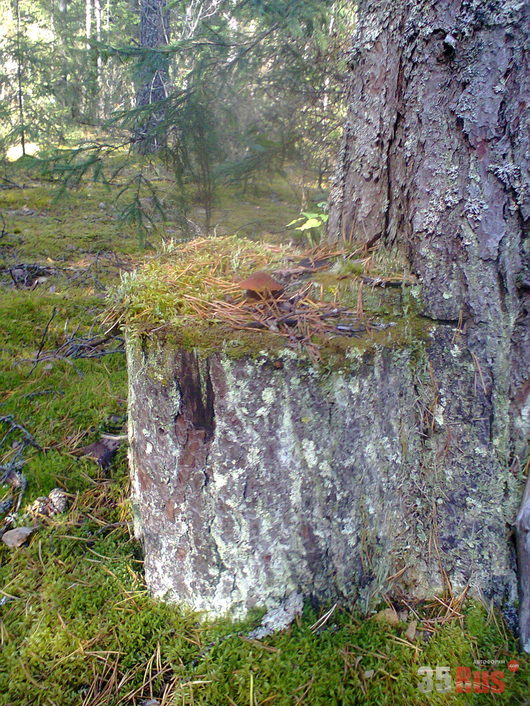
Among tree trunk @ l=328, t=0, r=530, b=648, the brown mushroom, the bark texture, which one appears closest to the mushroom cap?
the brown mushroom

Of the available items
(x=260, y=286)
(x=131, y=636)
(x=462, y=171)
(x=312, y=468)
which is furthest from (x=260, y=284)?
(x=131, y=636)

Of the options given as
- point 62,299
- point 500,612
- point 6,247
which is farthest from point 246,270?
point 6,247

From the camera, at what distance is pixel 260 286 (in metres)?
1.73

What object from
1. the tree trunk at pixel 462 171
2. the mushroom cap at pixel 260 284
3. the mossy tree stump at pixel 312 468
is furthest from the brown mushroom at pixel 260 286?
the tree trunk at pixel 462 171

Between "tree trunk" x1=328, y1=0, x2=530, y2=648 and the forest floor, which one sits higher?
"tree trunk" x1=328, y1=0, x2=530, y2=648

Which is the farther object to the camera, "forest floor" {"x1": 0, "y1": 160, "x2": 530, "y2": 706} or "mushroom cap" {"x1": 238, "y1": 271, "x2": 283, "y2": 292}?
"mushroom cap" {"x1": 238, "y1": 271, "x2": 283, "y2": 292}

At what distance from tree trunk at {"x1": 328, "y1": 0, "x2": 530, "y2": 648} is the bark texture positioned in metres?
0.09

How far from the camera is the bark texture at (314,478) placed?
163 centimetres

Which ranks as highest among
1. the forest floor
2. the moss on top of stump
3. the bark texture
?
the moss on top of stump

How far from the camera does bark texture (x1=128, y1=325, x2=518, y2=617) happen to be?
163cm

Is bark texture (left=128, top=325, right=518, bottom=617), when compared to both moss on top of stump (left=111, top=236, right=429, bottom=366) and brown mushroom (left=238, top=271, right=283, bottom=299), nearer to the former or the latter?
moss on top of stump (left=111, top=236, right=429, bottom=366)

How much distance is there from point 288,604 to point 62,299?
3.40 m

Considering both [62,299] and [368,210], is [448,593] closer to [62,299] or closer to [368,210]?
[368,210]

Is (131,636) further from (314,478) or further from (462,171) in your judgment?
(462,171)
